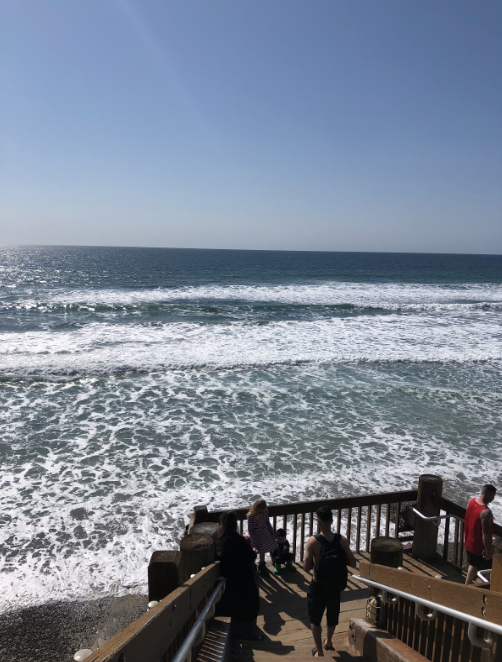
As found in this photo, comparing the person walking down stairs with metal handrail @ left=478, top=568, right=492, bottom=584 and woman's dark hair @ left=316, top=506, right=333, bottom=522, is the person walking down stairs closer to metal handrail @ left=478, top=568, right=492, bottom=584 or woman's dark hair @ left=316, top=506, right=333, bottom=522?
woman's dark hair @ left=316, top=506, right=333, bottom=522

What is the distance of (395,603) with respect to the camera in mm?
3350

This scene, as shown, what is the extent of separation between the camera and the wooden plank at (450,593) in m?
2.12

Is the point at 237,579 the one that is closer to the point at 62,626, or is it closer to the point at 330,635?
the point at 330,635

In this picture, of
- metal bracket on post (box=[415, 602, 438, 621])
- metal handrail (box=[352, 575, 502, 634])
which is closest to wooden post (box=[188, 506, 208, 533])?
metal handrail (box=[352, 575, 502, 634])

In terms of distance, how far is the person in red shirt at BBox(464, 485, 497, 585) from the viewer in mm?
4921

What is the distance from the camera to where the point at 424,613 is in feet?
9.12

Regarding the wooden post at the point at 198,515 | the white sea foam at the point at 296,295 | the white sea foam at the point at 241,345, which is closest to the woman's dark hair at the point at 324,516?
the wooden post at the point at 198,515

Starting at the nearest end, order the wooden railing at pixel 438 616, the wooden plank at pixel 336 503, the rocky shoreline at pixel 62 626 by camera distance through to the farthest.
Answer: the wooden railing at pixel 438 616 → the rocky shoreline at pixel 62 626 → the wooden plank at pixel 336 503

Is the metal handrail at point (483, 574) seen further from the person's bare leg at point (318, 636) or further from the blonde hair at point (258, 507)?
the blonde hair at point (258, 507)

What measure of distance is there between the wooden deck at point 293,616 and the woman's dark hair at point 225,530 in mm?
836

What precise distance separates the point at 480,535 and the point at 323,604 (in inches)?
84.4

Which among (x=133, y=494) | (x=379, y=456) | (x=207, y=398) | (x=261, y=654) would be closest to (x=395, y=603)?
(x=261, y=654)

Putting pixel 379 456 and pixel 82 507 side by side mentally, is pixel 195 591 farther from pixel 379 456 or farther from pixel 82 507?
pixel 379 456

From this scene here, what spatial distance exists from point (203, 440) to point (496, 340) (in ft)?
62.7
